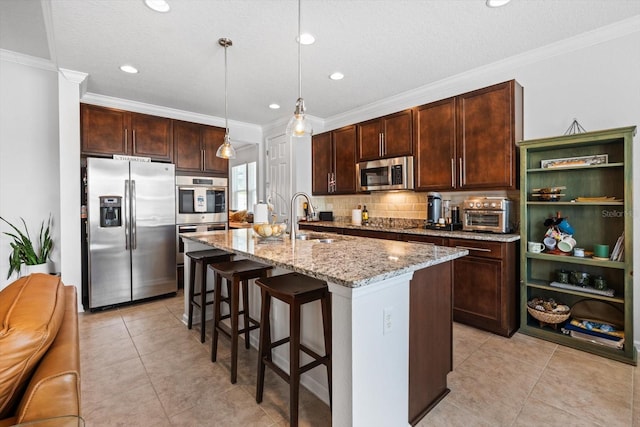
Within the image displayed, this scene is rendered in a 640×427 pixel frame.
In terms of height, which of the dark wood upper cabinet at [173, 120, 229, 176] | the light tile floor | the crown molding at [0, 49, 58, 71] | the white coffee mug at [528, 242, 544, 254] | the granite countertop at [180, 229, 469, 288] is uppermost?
the crown molding at [0, 49, 58, 71]

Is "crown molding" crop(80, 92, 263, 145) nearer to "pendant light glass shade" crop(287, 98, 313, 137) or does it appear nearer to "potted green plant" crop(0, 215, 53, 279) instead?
"potted green plant" crop(0, 215, 53, 279)

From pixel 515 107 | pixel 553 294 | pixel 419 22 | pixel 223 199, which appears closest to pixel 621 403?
pixel 553 294

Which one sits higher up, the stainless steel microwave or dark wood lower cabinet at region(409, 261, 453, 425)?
the stainless steel microwave

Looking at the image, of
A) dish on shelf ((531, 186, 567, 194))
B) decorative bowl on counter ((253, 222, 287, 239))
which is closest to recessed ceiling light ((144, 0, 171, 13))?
decorative bowl on counter ((253, 222, 287, 239))

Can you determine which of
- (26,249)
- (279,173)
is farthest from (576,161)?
(26,249)

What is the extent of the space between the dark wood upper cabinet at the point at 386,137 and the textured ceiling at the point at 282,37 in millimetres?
397

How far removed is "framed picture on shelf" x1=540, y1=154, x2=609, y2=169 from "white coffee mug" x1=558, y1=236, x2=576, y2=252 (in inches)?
24.4

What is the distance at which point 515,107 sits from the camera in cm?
292

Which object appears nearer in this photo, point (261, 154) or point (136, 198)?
point (136, 198)

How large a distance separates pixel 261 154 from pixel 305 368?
466 cm

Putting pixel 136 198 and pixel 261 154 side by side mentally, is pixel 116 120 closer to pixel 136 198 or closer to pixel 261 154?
pixel 136 198

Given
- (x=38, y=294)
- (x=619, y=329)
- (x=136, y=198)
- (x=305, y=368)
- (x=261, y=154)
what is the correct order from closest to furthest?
1. (x=38, y=294)
2. (x=305, y=368)
3. (x=619, y=329)
4. (x=136, y=198)
5. (x=261, y=154)

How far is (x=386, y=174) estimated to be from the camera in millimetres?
4008

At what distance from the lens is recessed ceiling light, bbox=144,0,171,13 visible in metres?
2.14
